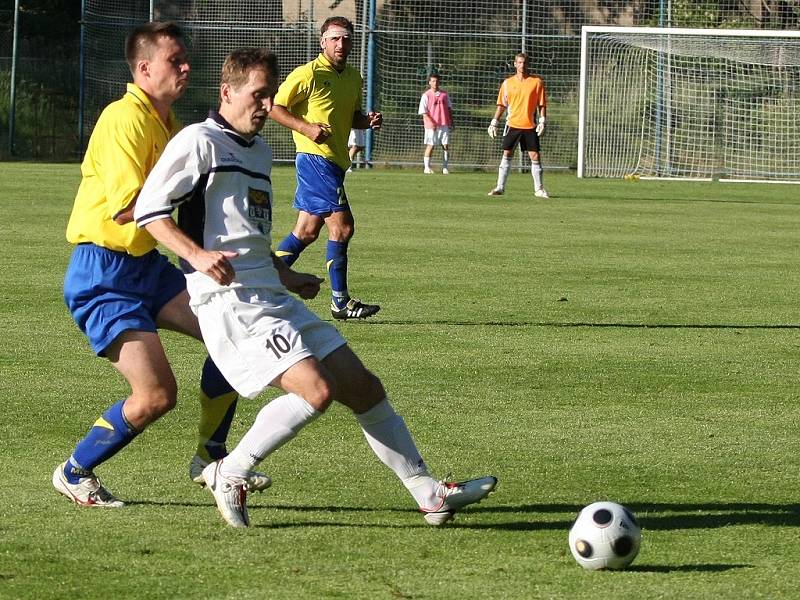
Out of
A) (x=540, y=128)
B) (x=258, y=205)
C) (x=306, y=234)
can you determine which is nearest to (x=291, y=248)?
(x=306, y=234)

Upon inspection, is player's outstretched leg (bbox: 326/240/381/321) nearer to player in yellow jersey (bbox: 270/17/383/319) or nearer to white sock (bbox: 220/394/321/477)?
player in yellow jersey (bbox: 270/17/383/319)

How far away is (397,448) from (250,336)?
2.36 ft

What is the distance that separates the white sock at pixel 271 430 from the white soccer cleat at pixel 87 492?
2.01ft


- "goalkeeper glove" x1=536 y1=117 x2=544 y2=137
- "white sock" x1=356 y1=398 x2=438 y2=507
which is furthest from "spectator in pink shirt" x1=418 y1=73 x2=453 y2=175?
"white sock" x1=356 y1=398 x2=438 y2=507

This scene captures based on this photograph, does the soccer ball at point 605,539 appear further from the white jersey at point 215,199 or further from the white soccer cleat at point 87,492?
the white soccer cleat at point 87,492

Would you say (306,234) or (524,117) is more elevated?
(524,117)

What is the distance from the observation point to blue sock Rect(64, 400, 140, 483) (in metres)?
5.45

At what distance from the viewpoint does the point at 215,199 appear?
16.8 feet

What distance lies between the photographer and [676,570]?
4.77 metres

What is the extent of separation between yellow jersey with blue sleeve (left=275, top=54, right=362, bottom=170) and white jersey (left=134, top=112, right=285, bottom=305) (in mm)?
5991

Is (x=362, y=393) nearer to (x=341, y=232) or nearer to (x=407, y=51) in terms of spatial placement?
(x=341, y=232)

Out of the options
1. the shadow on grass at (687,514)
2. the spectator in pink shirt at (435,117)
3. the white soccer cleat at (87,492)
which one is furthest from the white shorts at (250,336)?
the spectator in pink shirt at (435,117)

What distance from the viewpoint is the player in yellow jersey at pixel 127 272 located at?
212 inches

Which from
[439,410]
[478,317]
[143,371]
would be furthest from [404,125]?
[143,371]
